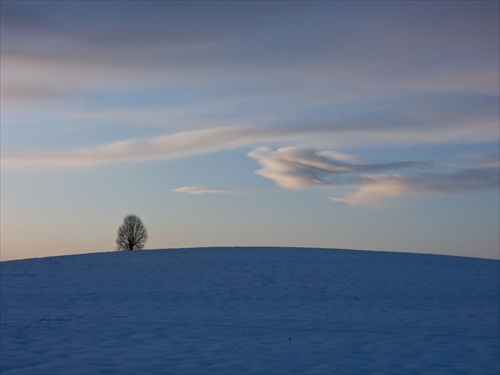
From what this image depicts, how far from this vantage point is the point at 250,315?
1686 centimetres

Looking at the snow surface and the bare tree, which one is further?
the bare tree

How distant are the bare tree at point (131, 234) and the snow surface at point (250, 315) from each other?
38315mm

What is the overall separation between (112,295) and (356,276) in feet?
35.2

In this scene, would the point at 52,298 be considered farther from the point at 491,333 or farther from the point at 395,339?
the point at 491,333

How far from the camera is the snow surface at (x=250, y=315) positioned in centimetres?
1140

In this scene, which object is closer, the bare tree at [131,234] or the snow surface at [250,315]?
the snow surface at [250,315]

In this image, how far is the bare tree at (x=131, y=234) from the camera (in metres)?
69.6

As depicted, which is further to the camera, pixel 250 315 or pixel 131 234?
pixel 131 234

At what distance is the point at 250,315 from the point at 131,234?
55.2 meters

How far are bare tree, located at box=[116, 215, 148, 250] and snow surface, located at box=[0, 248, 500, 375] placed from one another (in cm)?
3832

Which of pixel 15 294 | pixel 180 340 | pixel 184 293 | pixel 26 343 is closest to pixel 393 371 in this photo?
pixel 180 340

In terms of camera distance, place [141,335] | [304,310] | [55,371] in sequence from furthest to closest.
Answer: [304,310]
[141,335]
[55,371]

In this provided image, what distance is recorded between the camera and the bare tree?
6962 centimetres

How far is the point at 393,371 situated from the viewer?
11.0 m
